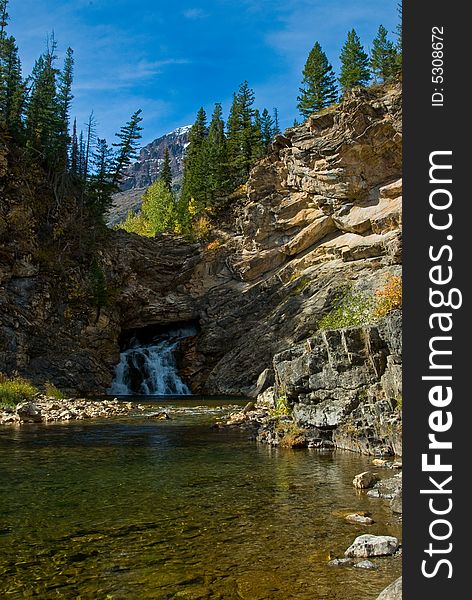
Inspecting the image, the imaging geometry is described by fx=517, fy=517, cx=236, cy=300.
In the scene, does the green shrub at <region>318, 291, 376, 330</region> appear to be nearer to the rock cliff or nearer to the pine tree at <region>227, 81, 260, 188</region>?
the rock cliff

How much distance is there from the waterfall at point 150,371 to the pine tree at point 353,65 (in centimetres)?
3460

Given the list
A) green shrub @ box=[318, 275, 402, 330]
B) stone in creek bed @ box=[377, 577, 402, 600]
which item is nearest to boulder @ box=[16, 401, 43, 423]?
green shrub @ box=[318, 275, 402, 330]

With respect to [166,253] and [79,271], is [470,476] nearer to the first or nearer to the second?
[79,271]

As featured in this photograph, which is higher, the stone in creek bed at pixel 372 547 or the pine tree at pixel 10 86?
the pine tree at pixel 10 86

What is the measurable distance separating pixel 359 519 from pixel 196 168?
71.1m

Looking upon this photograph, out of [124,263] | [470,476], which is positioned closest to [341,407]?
[470,476]

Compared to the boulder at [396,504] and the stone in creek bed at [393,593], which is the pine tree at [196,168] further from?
the stone in creek bed at [393,593]

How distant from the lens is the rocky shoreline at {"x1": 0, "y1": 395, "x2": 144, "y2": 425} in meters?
24.8

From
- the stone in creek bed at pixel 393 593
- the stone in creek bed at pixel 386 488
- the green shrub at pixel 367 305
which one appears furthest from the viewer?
the green shrub at pixel 367 305

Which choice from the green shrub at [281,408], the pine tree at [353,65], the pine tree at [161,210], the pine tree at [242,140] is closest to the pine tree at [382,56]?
the pine tree at [353,65]

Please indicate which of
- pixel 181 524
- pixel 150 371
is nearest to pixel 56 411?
pixel 181 524

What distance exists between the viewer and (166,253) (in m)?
60.2

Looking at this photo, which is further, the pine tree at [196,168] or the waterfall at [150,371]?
the pine tree at [196,168]

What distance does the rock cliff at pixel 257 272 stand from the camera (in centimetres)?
4553
